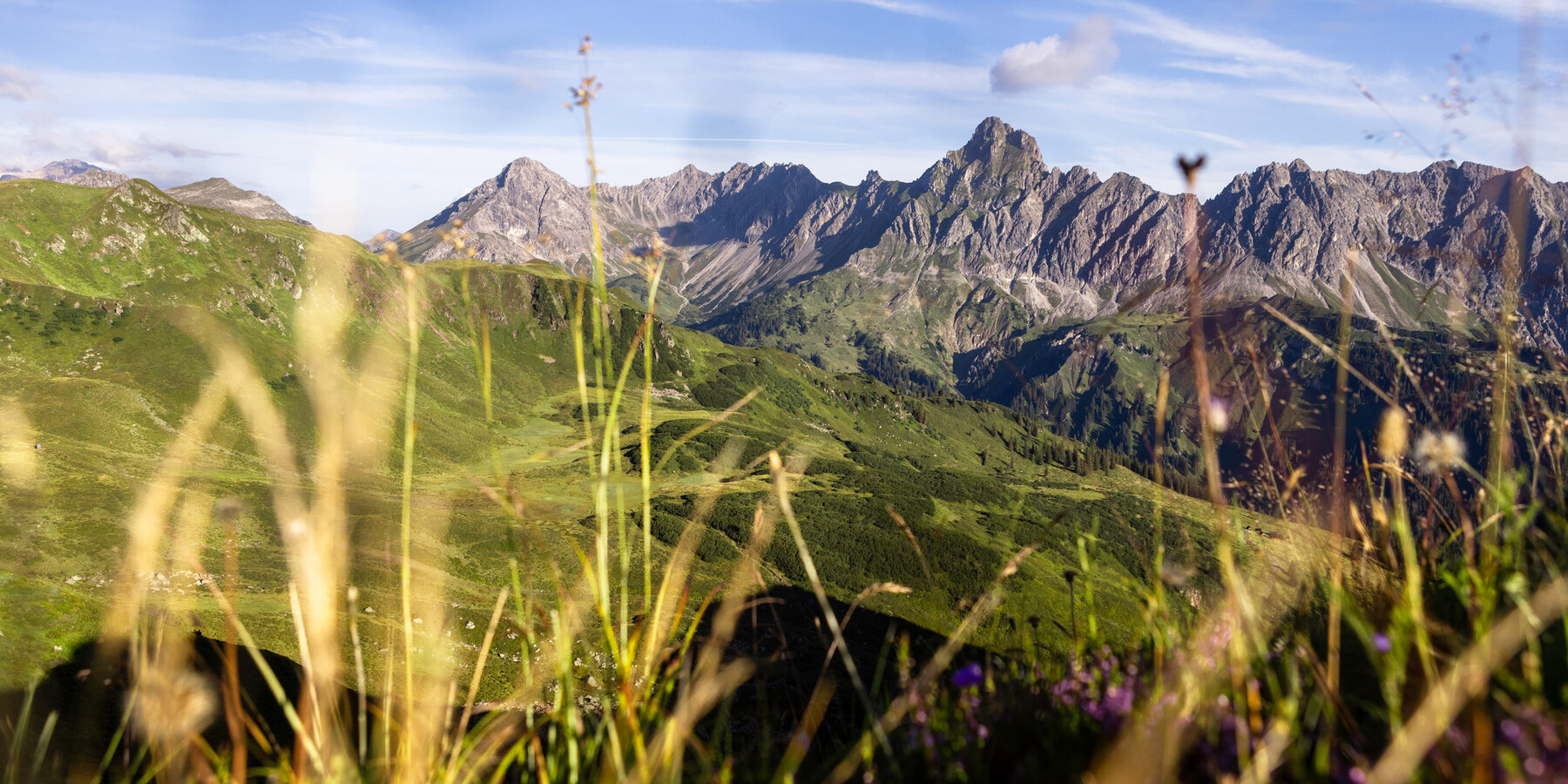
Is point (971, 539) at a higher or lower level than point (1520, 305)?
lower

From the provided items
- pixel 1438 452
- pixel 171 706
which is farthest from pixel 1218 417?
pixel 171 706

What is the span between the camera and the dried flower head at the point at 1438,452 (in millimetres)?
4258

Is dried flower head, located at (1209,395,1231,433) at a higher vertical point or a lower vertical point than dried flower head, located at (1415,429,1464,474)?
higher

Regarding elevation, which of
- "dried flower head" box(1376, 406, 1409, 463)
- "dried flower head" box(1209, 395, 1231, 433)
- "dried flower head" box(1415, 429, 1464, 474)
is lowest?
"dried flower head" box(1415, 429, 1464, 474)

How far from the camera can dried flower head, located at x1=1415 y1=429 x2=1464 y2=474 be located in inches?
168

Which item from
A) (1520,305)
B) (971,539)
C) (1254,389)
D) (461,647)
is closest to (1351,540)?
(1254,389)

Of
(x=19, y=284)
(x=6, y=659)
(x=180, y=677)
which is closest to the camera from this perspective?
(x=180, y=677)

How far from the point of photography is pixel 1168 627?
406 cm

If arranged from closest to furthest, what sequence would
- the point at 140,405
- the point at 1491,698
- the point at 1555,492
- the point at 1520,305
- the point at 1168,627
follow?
the point at 1491,698
the point at 1168,627
the point at 1555,492
the point at 1520,305
the point at 140,405

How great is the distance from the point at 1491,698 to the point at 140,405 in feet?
688

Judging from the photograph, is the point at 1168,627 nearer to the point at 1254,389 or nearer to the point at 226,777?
the point at 1254,389

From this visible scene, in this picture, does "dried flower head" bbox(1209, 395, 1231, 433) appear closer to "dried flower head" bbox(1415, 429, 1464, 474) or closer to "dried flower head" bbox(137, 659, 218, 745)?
"dried flower head" bbox(1415, 429, 1464, 474)

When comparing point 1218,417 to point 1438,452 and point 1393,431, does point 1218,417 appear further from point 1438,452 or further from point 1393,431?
point 1438,452

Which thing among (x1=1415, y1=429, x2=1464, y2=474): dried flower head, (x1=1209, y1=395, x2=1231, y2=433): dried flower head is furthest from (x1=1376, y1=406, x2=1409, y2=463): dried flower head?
(x1=1209, y1=395, x2=1231, y2=433): dried flower head
